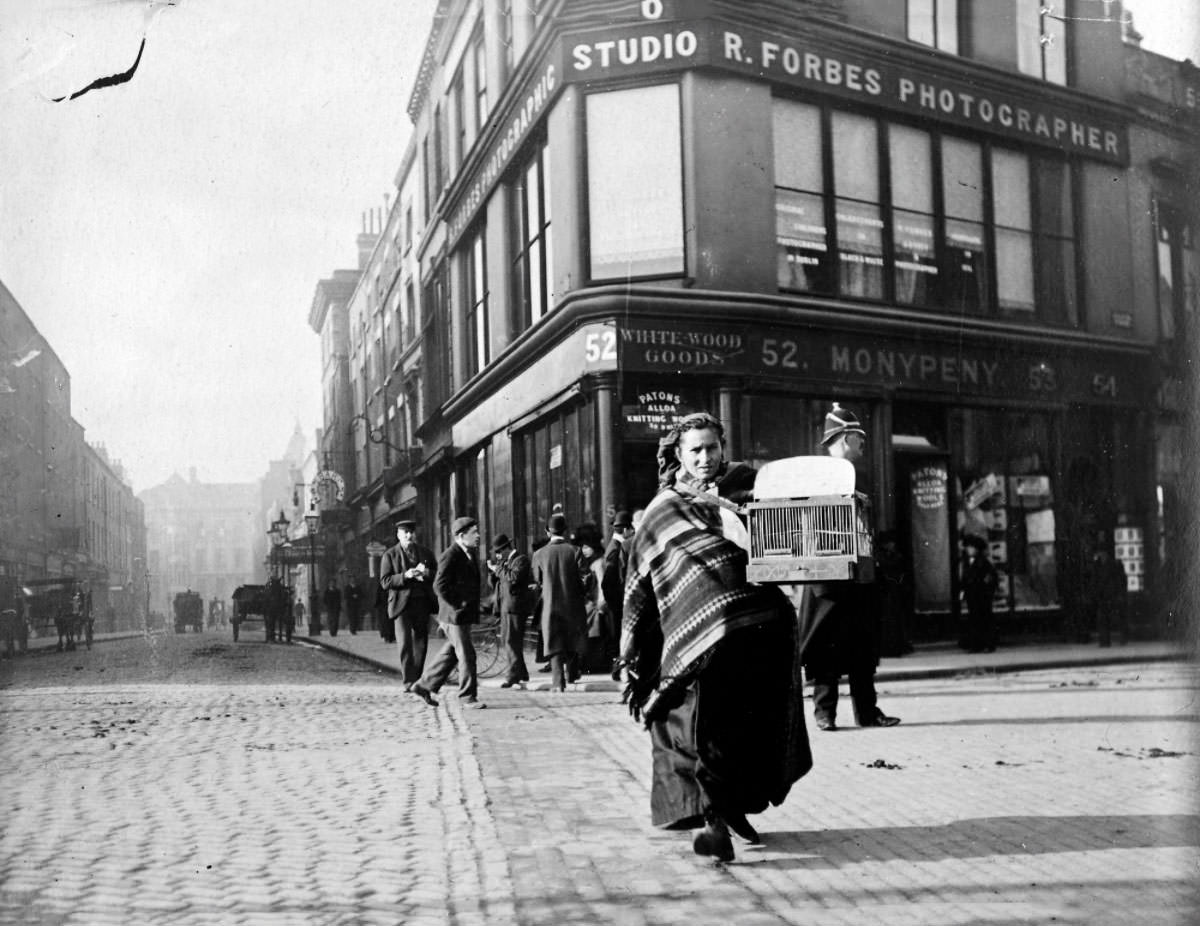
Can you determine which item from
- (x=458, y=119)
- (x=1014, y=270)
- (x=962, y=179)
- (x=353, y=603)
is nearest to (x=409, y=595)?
(x=962, y=179)

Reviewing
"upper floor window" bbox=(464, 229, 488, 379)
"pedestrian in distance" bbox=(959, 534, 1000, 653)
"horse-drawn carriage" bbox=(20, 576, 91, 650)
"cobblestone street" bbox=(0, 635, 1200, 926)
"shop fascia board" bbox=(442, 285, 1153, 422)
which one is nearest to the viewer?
"cobblestone street" bbox=(0, 635, 1200, 926)

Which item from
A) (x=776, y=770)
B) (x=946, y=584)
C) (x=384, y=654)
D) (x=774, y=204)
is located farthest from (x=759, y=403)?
(x=776, y=770)

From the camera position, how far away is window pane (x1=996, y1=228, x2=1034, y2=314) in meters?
18.1

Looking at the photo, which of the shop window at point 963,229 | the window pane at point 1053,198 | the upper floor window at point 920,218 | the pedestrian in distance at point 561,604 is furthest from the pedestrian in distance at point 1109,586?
the pedestrian in distance at point 561,604

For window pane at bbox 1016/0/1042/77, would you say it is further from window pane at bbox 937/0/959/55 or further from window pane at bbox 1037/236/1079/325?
window pane at bbox 1037/236/1079/325

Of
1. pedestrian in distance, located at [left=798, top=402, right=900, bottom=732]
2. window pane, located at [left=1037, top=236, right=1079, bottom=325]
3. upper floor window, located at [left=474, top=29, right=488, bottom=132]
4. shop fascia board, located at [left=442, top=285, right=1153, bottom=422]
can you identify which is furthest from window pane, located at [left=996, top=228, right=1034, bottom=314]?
pedestrian in distance, located at [left=798, top=402, right=900, bottom=732]

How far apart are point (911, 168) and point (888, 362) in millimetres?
2875

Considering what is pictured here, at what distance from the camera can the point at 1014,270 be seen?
1820cm

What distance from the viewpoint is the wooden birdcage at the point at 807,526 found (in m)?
4.60

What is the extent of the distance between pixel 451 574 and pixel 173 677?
271 inches

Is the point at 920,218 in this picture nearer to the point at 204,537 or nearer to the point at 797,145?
the point at 797,145

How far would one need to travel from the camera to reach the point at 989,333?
17.7 metres

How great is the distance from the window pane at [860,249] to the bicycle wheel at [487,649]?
6.57 metres

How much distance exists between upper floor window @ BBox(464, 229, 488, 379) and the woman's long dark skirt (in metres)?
17.1
